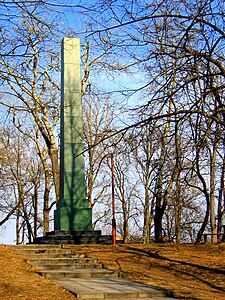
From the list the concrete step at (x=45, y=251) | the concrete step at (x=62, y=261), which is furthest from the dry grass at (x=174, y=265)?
the concrete step at (x=45, y=251)

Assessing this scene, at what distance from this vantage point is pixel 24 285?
28.1ft

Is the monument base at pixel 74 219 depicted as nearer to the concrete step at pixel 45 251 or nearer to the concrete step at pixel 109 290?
the concrete step at pixel 45 251

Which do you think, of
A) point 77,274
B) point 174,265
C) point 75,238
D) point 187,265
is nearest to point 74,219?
point 75,238

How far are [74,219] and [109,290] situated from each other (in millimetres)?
8005

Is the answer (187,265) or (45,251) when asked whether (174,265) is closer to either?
(187,265)

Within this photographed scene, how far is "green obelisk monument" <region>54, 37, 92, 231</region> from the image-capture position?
1595 centimetres

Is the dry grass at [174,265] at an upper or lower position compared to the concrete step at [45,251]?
lower

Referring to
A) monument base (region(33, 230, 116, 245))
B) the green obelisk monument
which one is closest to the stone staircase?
monument base (region(33, 230, 116, 245))

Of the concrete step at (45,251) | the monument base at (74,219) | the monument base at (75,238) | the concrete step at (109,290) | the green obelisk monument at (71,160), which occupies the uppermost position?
the green obelisk monument at (71,160)

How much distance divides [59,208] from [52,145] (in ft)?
20.3

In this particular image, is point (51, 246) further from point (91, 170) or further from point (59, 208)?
point (91, 170)

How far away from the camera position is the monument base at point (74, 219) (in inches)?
624

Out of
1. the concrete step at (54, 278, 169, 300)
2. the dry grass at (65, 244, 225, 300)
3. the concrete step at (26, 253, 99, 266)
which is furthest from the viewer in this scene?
the concrete step at (26, 253, 99, 266)

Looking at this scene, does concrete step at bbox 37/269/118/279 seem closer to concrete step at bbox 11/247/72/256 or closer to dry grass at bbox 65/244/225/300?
dry grass at bbox 65/244/225/300
